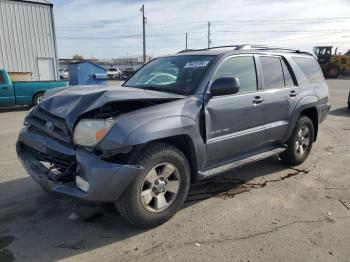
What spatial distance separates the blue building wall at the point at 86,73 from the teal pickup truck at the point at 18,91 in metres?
4.73

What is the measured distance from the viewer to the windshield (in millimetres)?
4037

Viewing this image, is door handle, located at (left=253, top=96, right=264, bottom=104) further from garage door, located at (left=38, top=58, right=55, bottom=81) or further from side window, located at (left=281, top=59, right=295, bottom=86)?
garage door, located at (left=38, top=58, right=55, bottom=81)

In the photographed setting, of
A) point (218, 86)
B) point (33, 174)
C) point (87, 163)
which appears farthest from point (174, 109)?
point (33, 174)

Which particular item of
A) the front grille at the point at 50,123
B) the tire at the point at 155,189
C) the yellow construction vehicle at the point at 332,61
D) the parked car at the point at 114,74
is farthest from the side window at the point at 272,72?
the parked car at the point at 114,74

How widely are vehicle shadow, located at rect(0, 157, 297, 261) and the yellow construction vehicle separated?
37.1m

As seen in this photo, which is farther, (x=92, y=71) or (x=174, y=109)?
(x=92, y=71)

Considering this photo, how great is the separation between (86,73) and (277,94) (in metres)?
15.0

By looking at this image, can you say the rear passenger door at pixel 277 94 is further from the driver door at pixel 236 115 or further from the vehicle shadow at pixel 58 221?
the vehicle shadow at pixel 58 221

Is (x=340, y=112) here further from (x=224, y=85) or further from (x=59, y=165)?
(x=59, y=165)

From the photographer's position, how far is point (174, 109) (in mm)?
3533

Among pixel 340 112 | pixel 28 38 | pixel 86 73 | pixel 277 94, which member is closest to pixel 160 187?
pixel 277 94

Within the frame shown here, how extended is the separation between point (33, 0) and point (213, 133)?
A: 69.2ft

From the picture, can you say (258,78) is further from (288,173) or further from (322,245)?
(322,245)

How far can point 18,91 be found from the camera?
12.9m
